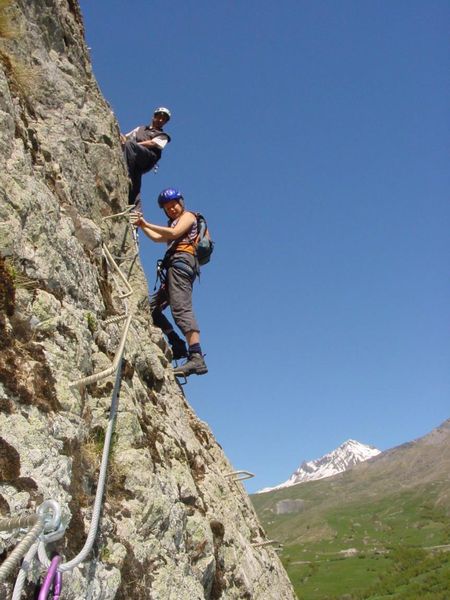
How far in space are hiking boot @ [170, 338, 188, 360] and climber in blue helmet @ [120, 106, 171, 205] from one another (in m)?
3.95

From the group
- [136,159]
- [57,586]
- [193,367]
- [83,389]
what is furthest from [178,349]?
[57,586]

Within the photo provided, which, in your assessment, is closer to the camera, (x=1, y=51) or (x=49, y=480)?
(x=49, y=480)

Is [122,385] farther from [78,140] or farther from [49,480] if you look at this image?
[78,140]

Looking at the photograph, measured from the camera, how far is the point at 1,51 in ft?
28.8

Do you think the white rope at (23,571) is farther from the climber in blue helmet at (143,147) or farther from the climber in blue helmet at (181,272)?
the climber in blue helmet at (143,147)

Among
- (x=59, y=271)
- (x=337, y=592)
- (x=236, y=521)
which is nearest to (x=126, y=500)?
(x=59, y=271)

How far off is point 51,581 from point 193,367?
7512mm

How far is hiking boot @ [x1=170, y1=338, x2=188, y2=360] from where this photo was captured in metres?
12.1

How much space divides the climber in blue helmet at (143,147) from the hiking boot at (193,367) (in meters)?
4.70

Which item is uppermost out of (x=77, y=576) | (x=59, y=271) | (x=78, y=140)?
(x=78, y=140)

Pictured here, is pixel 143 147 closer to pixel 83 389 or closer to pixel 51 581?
pixel 83 389

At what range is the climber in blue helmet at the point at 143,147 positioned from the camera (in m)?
13.6

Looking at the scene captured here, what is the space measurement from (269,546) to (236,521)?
2.52m

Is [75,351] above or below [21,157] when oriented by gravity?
below
